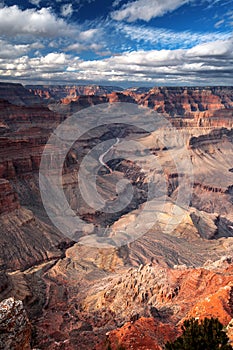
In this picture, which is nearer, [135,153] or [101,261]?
[101,261]

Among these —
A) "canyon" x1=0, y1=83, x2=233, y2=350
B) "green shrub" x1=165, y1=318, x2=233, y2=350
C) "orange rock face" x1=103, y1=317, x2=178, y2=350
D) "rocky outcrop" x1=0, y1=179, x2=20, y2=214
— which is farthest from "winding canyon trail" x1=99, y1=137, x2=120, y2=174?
"green shrub" x1=165, y1=318, x2=233, y2=350

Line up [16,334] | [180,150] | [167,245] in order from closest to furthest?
[16,334], [167,245], [180,150]

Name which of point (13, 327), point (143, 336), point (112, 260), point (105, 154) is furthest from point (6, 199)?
point (105, 154)

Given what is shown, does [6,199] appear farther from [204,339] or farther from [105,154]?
[105,154]

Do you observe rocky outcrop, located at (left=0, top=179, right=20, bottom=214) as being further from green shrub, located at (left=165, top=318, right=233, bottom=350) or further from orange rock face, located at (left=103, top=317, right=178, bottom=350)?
green shrub, located at (left=165, top=318, right=233, bottom=350)

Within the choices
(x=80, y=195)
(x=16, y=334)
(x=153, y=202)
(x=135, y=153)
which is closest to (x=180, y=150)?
(x=135, y=153)

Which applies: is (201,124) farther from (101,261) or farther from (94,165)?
(101,261)

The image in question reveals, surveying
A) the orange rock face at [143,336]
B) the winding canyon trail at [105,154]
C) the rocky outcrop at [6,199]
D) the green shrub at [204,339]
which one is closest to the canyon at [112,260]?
the orange rock face at [143,336]

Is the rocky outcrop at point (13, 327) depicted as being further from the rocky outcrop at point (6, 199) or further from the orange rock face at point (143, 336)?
the rocky outcrop at point (6, 199)
